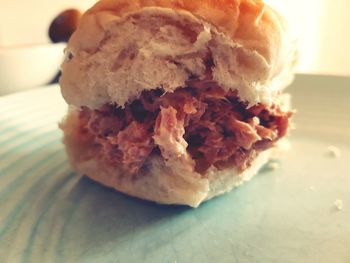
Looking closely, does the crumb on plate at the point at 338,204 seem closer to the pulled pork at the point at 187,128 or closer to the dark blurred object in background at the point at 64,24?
the pulled pork at the point at 187,128

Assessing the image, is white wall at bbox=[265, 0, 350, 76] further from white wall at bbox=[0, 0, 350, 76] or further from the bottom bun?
the bottom bun

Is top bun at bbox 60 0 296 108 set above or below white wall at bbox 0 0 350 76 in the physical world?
above

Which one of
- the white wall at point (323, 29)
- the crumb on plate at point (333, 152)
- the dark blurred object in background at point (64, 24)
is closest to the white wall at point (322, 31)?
the white wall at point (323, 29)

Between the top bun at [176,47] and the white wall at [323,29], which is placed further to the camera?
the white wall at [323,29]

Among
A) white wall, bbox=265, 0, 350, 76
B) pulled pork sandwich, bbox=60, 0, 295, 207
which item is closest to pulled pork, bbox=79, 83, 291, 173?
pulled pork sandwich, bbox=60, 0, 295, 207

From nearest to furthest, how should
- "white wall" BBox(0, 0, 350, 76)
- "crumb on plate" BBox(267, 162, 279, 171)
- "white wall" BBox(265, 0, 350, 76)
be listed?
1. "crumb on plate" BBox(267, 162, 279, 171)
2. "white wall" BBox(0, 0, 350, 76)
3. "white wall" BBox(265, 0, 350, 76)

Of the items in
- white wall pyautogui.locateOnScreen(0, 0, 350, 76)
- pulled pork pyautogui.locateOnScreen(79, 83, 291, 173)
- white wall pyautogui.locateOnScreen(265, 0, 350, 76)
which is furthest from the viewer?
white wall pyautogui.locateOnScreen(265, 0, 350, 76)

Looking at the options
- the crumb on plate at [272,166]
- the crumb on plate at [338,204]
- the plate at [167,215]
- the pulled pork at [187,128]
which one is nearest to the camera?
the plate at [167,215]
